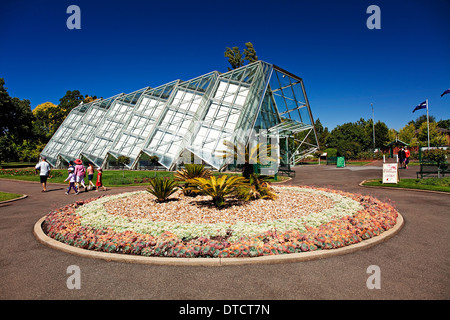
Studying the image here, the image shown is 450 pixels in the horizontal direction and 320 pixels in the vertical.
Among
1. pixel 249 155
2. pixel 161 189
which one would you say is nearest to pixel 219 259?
pixel 161 189

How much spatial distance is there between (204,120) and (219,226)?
2060cm

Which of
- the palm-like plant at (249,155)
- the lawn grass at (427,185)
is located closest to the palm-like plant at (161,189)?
the palm-like plant at (249,155)

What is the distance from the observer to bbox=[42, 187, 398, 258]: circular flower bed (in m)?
4.73

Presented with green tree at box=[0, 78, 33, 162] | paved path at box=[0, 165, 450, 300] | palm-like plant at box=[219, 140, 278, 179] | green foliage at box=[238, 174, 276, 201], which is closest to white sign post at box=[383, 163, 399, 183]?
palm-like plant at box=[219, 140, 278, 179]

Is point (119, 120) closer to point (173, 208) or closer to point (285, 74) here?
point (285, 74)

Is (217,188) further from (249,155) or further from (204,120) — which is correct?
(204,120)

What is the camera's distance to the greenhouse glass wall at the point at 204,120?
76.8 feet

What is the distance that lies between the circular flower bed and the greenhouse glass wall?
1283 cm

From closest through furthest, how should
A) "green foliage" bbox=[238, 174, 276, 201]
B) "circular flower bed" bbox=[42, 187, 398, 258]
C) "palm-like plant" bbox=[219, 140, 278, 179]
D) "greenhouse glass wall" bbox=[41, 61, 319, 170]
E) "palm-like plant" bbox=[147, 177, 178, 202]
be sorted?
"circular flower bed" bbox=[42, 187, 398, 258] < "green foliage" bbox=[238, 174, 276, 201] < "palm-like plant" bbox=[147, 177, 178, 202] < "palm-like plant" bbox=[219, 140, 278, 179] < "greenhouse glass wall" bbox=[41, 61, 319, 170]

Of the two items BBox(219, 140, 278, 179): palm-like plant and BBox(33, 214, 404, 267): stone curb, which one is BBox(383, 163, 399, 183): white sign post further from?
BBox(33, 214, 404, 267): stone curb

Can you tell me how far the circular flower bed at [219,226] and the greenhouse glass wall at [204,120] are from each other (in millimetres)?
12830

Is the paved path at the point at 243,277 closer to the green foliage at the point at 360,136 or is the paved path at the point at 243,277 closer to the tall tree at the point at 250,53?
the tall tree at the point at 250,53

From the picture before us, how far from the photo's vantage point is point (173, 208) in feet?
26.0
